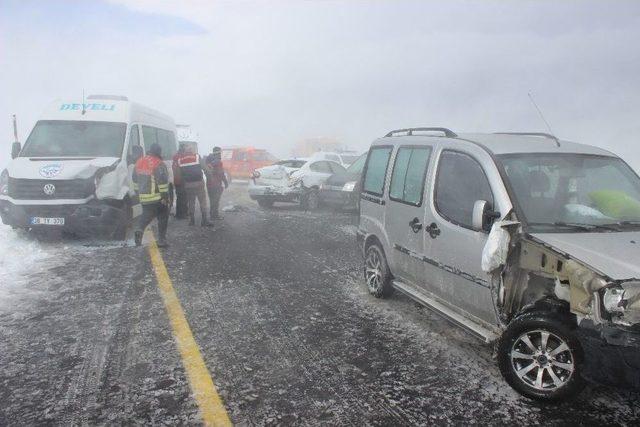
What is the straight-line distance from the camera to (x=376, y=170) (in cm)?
584

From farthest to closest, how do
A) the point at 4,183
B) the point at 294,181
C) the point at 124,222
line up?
the point at 294,181 < the point at 124,222 < the point at 4,183

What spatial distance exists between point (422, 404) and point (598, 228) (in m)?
1.90

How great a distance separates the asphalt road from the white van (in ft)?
5.56

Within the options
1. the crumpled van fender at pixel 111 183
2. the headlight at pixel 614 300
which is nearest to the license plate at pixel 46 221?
the crumpled van fender at pixel 111 183

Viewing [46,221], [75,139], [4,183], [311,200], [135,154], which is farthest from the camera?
[311,200]

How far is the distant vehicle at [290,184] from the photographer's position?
1391 centimetres

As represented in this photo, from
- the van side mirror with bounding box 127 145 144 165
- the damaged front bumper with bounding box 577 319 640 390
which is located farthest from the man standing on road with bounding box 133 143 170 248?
the damaged front bumper with bounding box 577 319 640 390

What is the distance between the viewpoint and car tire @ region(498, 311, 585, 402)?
314cm

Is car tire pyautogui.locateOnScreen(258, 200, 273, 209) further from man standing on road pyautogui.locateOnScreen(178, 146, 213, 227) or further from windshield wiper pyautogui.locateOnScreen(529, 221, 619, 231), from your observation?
windshield wiper pyautogui.locateOnScreen(529, 221, 619, 231)

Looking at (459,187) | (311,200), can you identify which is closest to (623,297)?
(459,187)

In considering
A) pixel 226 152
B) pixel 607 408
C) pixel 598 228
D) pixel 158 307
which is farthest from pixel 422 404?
pixel 226 152

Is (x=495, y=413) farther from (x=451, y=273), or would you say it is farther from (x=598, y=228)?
(x=598, y=228)

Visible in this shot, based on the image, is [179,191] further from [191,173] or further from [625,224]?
[625,224]

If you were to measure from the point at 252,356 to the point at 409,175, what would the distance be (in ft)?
8.19
